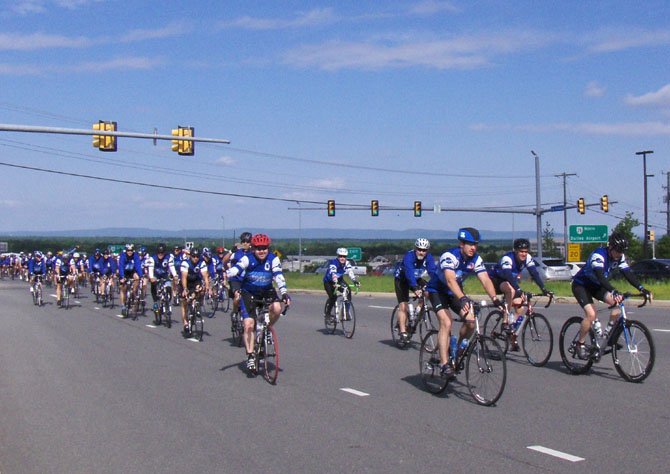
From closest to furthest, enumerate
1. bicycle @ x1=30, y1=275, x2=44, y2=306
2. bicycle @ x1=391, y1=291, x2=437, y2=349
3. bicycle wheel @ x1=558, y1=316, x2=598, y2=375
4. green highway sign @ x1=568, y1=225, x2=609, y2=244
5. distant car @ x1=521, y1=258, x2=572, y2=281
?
bicycle wheel @ x1=558, y1=316, x2=598, y2=375 → bicycle @ x1=391, y1=291, x2=437, y2=349 → bicycle @ x1=30, y1=275, x2=44, y2=306 → green highway sign @ x1=568, y1=225, x2=609, y2=244 → distant car @ x1=521, y1=258, x2=572, y2=281

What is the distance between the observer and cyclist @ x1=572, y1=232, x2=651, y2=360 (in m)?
10.2

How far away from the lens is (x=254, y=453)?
6.95 m

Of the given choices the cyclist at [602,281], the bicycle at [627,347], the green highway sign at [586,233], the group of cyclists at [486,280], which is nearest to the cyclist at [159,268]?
the group of cyclists at [486,280]

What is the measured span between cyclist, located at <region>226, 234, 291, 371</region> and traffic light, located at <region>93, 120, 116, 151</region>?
13.5 meters

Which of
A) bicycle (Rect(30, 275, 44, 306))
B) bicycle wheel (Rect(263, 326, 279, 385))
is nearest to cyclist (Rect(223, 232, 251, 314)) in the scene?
bicycle wheel (Rect(263, 326, 279, 385))

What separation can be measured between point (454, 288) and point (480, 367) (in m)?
0.89

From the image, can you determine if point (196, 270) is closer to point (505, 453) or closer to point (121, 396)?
point (121, 396)

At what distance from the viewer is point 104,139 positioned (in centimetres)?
2373

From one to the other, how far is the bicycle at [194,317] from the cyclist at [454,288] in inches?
301

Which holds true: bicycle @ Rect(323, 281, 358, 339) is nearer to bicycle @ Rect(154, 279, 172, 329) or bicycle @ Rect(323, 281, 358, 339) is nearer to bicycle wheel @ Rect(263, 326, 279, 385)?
bicycle @ Rect(154, 279, 172, 329)

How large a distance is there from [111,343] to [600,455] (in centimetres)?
1106

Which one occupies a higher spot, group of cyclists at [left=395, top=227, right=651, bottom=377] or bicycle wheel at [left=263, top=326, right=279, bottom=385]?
group of cyclists at [left=395, top=227, right=651, bottom=377]

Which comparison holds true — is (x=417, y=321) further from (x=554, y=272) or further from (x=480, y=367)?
(x=554, y=272)

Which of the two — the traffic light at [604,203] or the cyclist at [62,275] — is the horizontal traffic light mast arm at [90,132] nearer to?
the cyclist at [62,275]
